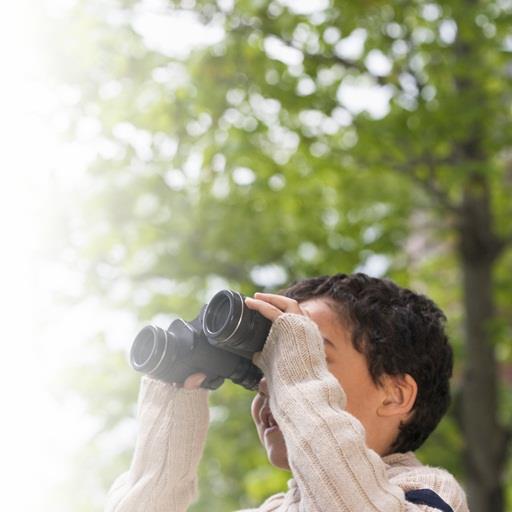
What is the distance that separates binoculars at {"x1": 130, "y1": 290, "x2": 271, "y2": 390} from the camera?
1202 millimetres

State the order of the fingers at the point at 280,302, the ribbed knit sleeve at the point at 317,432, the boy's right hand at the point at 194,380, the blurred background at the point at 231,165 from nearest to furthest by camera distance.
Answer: the ribbed knit sleeve at the point at 317,432 < the fingers at the point at 280,302 < the boy's right hand at the point at 194,380 < the blurred background at the point at 231,165

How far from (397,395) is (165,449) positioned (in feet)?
1.09

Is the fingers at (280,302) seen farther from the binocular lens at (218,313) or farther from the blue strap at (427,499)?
the blue strap at (427,499)

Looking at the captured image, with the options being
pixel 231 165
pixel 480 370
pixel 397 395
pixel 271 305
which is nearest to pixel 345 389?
pixel 397 395

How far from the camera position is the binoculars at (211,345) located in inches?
47.3

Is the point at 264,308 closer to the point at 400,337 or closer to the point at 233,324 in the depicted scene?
the point at 233,324

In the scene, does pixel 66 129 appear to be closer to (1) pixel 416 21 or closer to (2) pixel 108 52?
(2) pixel 108 52

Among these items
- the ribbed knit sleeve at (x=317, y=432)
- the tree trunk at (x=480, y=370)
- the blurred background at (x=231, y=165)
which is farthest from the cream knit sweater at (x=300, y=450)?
the tree trunk at (x=480, y=370)

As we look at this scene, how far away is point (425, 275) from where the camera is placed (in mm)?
4945

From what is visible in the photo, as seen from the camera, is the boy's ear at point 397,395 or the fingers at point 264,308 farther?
the boy's ear at point 397,395

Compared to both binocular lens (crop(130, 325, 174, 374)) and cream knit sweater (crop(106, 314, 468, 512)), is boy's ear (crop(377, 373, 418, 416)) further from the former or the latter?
binocular lens (crop(130, 325, 174, 374))

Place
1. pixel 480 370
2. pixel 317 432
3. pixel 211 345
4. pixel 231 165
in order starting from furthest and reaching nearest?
pixel 480 370 < pixel 231 165 < pixel 211 345 < pixel 317 432

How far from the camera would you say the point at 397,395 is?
1370 mm

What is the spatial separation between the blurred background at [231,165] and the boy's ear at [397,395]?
209 centimetres
